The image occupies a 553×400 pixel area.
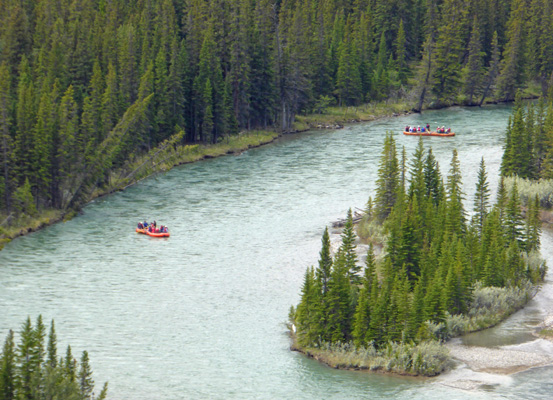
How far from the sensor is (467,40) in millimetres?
191625

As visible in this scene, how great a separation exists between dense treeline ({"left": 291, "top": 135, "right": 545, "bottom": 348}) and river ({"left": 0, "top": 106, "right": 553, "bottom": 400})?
2.98 meters

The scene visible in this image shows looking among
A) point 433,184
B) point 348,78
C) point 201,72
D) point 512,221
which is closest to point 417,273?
point 512,221

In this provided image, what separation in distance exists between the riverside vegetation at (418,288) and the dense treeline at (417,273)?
75mm

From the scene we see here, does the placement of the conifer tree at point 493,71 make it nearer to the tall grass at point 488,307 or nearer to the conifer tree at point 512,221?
the conifer tree at point 512,221

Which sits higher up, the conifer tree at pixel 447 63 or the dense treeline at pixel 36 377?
the conifer tree at pixel 447 63

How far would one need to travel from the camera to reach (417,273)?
72.3 metres

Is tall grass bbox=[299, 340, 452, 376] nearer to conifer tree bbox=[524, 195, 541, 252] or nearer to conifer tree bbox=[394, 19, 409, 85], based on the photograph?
conifer tree bbox=[524, 195, 541, 252]

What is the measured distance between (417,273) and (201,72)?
69.9m

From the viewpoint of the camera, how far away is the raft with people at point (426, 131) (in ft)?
459

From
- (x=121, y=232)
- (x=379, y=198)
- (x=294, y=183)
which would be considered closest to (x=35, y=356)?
(x=121, y=232)

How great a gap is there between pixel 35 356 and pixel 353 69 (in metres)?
120

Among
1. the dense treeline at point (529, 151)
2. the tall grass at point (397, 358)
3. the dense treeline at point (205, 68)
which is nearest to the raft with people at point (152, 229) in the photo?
the dense treeline at point (205, 68)

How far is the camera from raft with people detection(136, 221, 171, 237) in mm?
89438

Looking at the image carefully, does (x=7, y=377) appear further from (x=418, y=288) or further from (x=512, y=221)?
(x=512, y=221)
